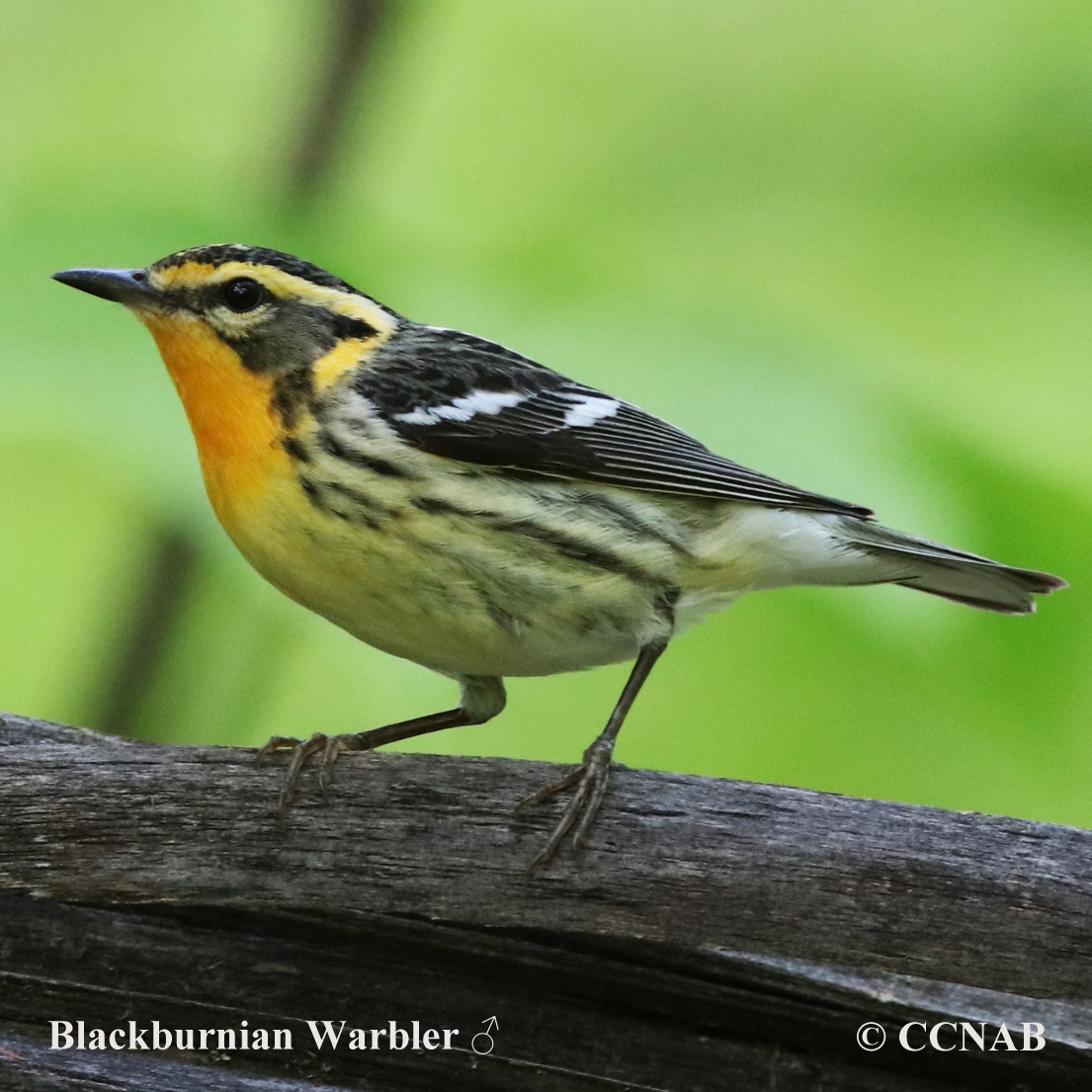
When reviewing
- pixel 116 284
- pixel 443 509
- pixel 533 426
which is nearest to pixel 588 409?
pixel 533 426

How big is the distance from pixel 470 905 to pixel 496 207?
2.24 meters

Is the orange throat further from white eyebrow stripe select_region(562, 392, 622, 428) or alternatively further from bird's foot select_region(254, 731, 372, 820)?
white eyebrow stripe select_region(562, 392, 622, 428)

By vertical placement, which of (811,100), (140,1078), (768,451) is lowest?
(140,1078)

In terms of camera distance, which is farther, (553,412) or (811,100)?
(811,100)

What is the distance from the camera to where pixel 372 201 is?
13.1ft

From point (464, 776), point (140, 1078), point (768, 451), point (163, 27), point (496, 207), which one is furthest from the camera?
point (163, 27)

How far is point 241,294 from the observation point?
3857mm

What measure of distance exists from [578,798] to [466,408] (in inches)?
51.7

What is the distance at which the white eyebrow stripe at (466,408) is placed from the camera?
3.76 meters

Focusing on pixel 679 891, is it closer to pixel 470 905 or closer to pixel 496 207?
pixel 470 905

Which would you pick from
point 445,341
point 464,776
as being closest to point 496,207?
point 445,341

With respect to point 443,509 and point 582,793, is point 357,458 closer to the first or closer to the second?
point 443,509

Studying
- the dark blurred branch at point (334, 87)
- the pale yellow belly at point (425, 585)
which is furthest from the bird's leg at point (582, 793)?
the dark blurred branch at point (334, 87)

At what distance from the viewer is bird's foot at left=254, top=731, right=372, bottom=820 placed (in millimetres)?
2887
